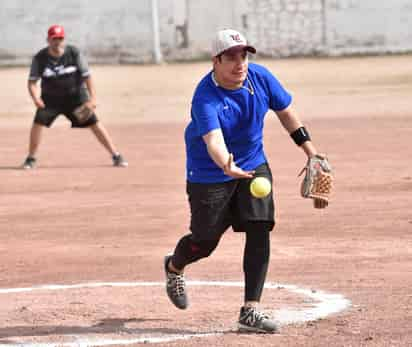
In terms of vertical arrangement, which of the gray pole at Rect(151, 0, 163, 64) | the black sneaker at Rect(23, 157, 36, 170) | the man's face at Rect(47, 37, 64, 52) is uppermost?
the man's face at Rect(47, 37, 64, 52)

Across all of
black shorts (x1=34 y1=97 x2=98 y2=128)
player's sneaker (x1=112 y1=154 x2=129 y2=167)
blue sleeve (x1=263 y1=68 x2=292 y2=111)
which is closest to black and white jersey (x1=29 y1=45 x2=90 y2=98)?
black shorts (x1=34 y1=97 x2=98 y2=128)

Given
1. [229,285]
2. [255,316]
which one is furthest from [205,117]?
[229,285]

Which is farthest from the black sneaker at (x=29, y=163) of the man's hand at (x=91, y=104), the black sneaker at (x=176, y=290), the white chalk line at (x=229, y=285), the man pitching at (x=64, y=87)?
the black sneaker at (x=176, y=290)

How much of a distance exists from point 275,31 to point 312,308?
30.0 meters

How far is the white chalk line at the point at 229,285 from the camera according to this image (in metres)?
7.38

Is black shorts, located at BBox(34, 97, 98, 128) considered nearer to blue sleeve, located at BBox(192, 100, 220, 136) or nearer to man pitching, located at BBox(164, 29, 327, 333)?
man pitching, located at BBox(164, 29, 327, 333)

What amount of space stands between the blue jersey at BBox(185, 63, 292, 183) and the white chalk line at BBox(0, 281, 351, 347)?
98 centimetres

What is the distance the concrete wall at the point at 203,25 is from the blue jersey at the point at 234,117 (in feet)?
98.8

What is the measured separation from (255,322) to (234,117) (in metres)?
1.20

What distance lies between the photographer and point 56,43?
55.4 ft

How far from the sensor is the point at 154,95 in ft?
98.1

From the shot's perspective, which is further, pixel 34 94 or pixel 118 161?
pixel 118 161

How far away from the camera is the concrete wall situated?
123 feet

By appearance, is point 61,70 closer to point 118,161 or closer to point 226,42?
point 118,161
